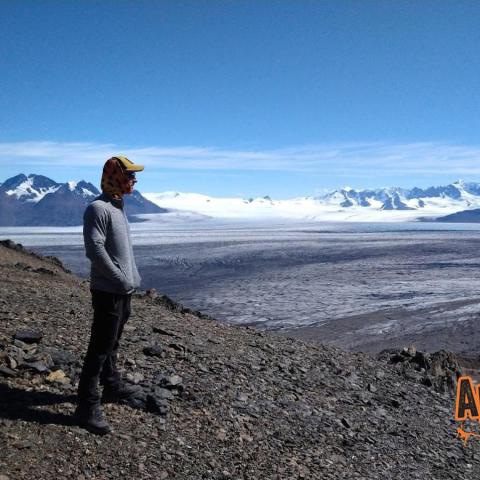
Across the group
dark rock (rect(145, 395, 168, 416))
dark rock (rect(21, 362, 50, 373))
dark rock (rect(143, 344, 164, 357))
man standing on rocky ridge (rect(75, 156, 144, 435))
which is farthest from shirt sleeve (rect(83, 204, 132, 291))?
dark rock (rect(143, 344, 164, 357))

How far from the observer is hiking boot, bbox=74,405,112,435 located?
4.73 metres

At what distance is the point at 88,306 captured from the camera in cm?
1018

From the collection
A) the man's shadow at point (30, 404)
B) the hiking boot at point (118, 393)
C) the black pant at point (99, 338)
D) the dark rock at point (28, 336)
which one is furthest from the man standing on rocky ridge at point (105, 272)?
the dark rock at point (28, 336)

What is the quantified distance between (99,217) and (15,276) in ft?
31.4

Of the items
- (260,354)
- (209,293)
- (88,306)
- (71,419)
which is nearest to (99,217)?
(71,419)

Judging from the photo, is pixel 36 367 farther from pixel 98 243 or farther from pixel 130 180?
pixel 130 180

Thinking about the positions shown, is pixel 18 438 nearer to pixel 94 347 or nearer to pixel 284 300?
pixel 94 347

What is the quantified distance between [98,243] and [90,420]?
159 centimetres

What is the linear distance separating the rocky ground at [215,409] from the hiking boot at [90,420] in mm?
80

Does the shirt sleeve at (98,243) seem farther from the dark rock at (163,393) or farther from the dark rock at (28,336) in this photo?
the dark rock at (28,336)

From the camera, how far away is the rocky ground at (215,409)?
468 cm

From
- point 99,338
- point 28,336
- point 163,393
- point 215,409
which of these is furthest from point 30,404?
point 215,409

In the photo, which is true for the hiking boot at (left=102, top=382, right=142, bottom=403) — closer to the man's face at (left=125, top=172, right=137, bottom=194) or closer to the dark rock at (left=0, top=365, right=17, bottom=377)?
the dark rock at (left=0, top=365, right=17, bottom=377)

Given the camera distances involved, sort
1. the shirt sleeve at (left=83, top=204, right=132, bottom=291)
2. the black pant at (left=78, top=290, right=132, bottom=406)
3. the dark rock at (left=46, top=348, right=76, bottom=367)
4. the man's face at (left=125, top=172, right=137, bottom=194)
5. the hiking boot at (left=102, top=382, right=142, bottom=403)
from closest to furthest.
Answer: the shirt sleeve at (left=83, top=204, right=132, bottom=291) < the black pant at (left=78, top=290, right=132, bottom=406) < the man's face at (left=125, top=172, right=137, bottom=194) < the hiking boot at (left=102, top=382, right=142, bottom=403) < the dark rock at (left=46, top=348, right=76, bottom=367)
